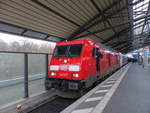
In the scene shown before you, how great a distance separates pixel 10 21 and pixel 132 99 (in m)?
7.21

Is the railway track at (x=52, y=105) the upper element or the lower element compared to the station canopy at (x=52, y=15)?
lower

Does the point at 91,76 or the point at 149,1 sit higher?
the point at 149,1

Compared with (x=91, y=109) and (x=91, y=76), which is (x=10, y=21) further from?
(x=91, y=109)

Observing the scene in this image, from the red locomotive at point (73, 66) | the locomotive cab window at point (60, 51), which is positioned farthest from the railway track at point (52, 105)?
the locomotive cab window at point (60, 51)

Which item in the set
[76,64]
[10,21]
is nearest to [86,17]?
[10,21]

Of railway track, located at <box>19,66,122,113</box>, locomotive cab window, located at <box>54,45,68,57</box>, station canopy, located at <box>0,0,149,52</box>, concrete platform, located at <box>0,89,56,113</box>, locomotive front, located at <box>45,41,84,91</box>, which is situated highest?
station canopy, located at <box>0,0,149,52</box>

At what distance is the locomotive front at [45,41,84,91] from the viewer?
17.6 feet

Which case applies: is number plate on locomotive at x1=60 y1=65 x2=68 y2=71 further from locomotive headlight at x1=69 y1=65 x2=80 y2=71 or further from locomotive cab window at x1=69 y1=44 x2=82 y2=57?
locomotive cab window at x1=69 y1=44 x2=82 y2=57

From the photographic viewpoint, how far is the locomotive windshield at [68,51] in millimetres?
5966

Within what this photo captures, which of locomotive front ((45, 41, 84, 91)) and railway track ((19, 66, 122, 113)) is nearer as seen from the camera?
railway track ((19, 66, 122, 113))

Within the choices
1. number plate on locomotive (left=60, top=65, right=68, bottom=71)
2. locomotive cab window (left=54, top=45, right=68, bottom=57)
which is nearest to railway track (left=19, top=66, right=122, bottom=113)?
number plate on locomotive (left=60, top=65, right=68, bottom=71)

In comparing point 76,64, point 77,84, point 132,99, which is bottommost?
point 132,99

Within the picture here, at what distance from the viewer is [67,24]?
10.8 meters

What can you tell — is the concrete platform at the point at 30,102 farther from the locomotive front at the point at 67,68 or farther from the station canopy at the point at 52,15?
the station canopy at the point at 52,15
